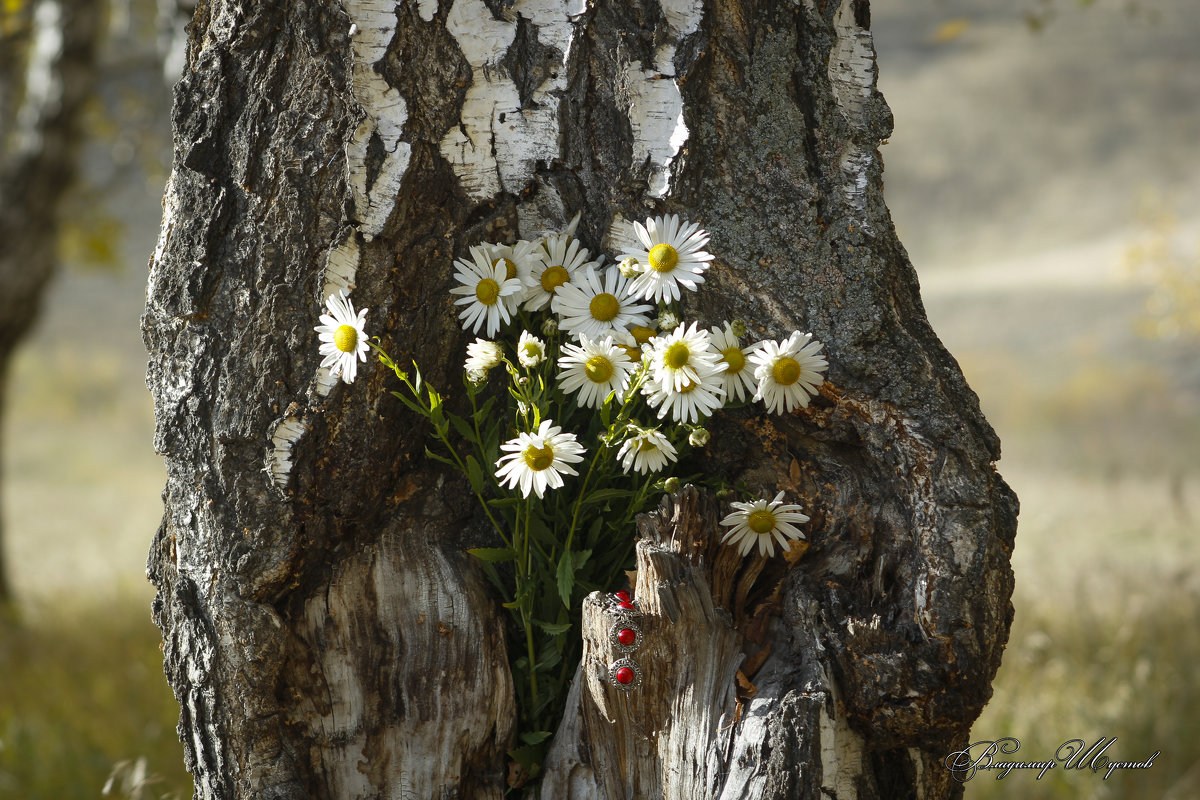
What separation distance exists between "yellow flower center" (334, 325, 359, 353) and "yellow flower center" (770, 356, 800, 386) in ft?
2.24

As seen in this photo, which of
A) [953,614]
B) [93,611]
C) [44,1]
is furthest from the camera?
[93,611]

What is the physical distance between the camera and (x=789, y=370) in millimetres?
1388

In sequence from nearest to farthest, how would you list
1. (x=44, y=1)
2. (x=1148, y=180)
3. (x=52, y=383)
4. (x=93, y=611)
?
(x=44, y=1) → (x=93, y=611) → (x=52, y=383) → (x=1148, y=180)

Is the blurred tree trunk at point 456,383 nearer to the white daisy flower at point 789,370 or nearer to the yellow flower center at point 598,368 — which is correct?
the white daisy flower at point 789,370

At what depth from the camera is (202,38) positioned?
63.4 inches

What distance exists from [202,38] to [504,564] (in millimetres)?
1129

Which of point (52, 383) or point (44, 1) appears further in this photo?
point (52, 383)

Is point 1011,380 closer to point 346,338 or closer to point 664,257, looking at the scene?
point 664,257

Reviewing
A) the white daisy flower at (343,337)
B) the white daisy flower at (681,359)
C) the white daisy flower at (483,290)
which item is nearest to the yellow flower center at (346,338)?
the white daisy flower at (343,337)

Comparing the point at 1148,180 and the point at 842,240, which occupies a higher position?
the point at 1148,180

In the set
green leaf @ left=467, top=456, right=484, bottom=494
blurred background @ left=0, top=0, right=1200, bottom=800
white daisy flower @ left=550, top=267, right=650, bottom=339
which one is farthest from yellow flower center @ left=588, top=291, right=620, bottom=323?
blurred background @ left=0, top=0, right=1200, bottom=800

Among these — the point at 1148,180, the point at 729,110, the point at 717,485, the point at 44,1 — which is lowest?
the point at 717,485

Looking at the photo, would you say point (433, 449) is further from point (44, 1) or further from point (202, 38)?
point (44, 1)

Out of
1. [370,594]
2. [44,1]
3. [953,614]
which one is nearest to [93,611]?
[44,1]
